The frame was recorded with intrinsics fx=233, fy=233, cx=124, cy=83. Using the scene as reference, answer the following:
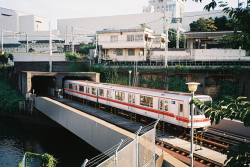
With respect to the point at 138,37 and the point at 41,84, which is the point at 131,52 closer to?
the point at 138,37

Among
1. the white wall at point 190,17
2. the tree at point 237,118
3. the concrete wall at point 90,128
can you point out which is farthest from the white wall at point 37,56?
the tree at point 237,118

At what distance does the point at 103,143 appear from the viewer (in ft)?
38.0

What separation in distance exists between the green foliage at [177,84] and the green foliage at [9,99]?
17131 millimetres

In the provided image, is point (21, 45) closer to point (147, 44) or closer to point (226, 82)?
point (147, 44)

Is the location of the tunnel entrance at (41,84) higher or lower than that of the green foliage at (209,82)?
lower

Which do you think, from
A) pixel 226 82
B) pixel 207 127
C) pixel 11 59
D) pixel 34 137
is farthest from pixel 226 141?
pixel 11 59

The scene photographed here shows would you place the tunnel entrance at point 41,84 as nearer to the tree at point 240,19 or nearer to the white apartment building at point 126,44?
the white apartment building at point 126,44

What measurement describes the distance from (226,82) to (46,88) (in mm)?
24233

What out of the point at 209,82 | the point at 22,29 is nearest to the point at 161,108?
the point at 209,82

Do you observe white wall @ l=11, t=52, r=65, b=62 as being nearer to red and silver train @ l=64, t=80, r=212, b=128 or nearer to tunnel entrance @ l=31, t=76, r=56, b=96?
tunnel entrance @ l=31, t=76, r=56, b=96

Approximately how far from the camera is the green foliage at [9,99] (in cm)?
2669

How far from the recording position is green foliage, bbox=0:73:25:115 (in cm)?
2669

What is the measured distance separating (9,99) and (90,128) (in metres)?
19.5

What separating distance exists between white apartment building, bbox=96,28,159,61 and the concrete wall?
18948mm
